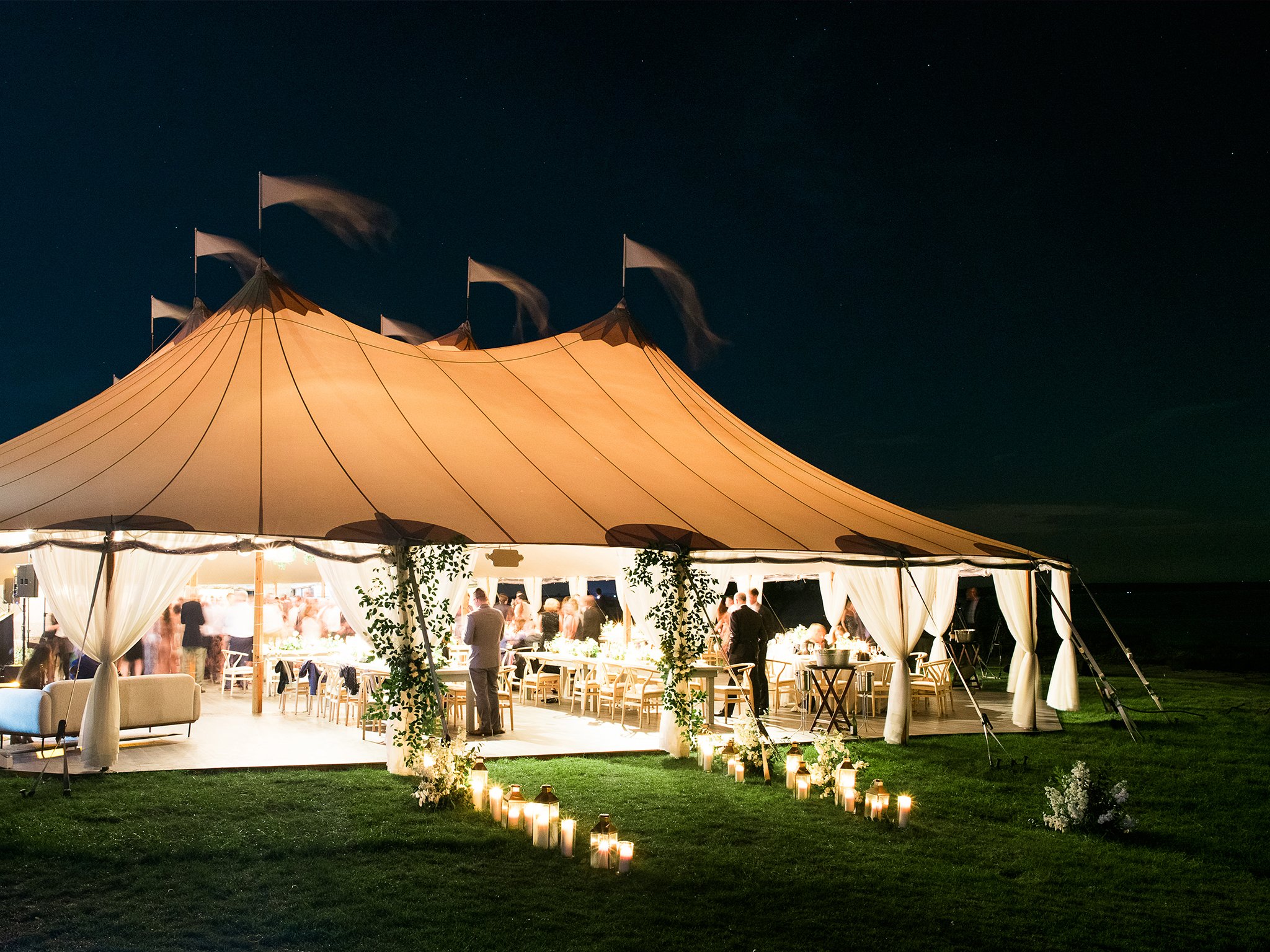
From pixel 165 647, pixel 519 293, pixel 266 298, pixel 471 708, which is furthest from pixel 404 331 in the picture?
pixel 471 708

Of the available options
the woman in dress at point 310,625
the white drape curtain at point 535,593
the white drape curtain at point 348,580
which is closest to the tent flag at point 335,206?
the white drape curtain at point 348,580

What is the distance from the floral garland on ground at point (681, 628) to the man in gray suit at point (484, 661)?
5.45 ft

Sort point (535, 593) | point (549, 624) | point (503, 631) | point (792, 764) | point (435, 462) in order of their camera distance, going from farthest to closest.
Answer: point (535, 593), point (549, 624), point (503, 631), point (435, 462), point (792, 764)

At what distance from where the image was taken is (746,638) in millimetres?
9492

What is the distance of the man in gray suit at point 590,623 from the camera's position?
1192 cm

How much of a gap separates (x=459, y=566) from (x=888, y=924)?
328 cm

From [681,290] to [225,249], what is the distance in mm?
3758

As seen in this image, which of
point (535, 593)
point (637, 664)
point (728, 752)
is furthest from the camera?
point (535, 593)

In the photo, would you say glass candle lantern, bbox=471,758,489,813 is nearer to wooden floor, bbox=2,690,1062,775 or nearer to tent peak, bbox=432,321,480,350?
wooden floor, bbox=2,690,1062,775

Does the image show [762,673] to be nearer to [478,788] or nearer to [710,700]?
[710,700]

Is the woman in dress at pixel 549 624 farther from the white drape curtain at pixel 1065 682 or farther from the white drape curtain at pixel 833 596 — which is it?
the white drape curtain at pixel 1065 682

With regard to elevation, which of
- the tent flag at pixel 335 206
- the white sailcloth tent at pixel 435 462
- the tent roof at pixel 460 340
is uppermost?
the tent flag at pixel 335 206

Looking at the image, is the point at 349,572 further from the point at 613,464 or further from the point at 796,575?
the point at 796,575

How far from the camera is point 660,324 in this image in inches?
906
